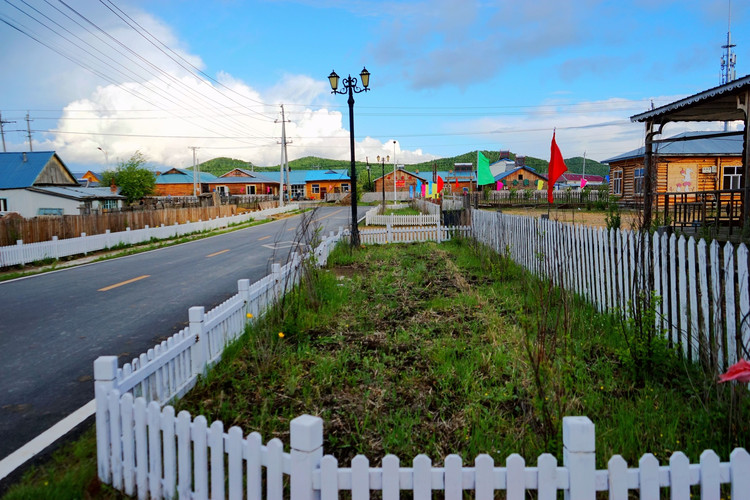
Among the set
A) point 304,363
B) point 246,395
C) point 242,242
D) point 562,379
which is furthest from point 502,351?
point 242,242

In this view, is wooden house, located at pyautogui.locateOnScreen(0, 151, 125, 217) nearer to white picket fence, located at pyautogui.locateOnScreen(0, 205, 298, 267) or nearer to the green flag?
white picket fence, located at pyautogui.locateOnScreen(0, 205, 298, 267)

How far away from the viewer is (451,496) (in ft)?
7.88

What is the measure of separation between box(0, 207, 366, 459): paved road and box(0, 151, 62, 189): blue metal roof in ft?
109

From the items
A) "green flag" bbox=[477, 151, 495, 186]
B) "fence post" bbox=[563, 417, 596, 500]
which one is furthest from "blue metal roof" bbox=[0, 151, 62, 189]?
"fence post" bbox=[563, 417, 596, 500]

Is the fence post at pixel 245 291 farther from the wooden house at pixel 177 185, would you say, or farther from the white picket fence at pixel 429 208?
the wooden house at pixel 177 185

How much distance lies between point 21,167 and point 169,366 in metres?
50.0

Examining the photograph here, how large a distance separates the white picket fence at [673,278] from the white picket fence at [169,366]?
3622mm

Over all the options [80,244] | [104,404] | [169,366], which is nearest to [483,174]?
[80,244]

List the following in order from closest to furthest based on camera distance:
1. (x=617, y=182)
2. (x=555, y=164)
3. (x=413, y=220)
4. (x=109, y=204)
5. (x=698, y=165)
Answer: (x=555, y=164)
(x=413, y=220)
(x=698, y=165)
(x=617, y=182)
(x=109, y=204)

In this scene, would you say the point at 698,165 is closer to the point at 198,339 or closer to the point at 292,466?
the point at 198,339

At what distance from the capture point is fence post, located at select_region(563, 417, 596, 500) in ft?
7.57

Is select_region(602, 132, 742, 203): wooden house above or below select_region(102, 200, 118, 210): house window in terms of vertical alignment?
above

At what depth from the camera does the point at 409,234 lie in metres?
18.8

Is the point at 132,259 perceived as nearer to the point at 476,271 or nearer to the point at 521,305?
the point at 476,271
